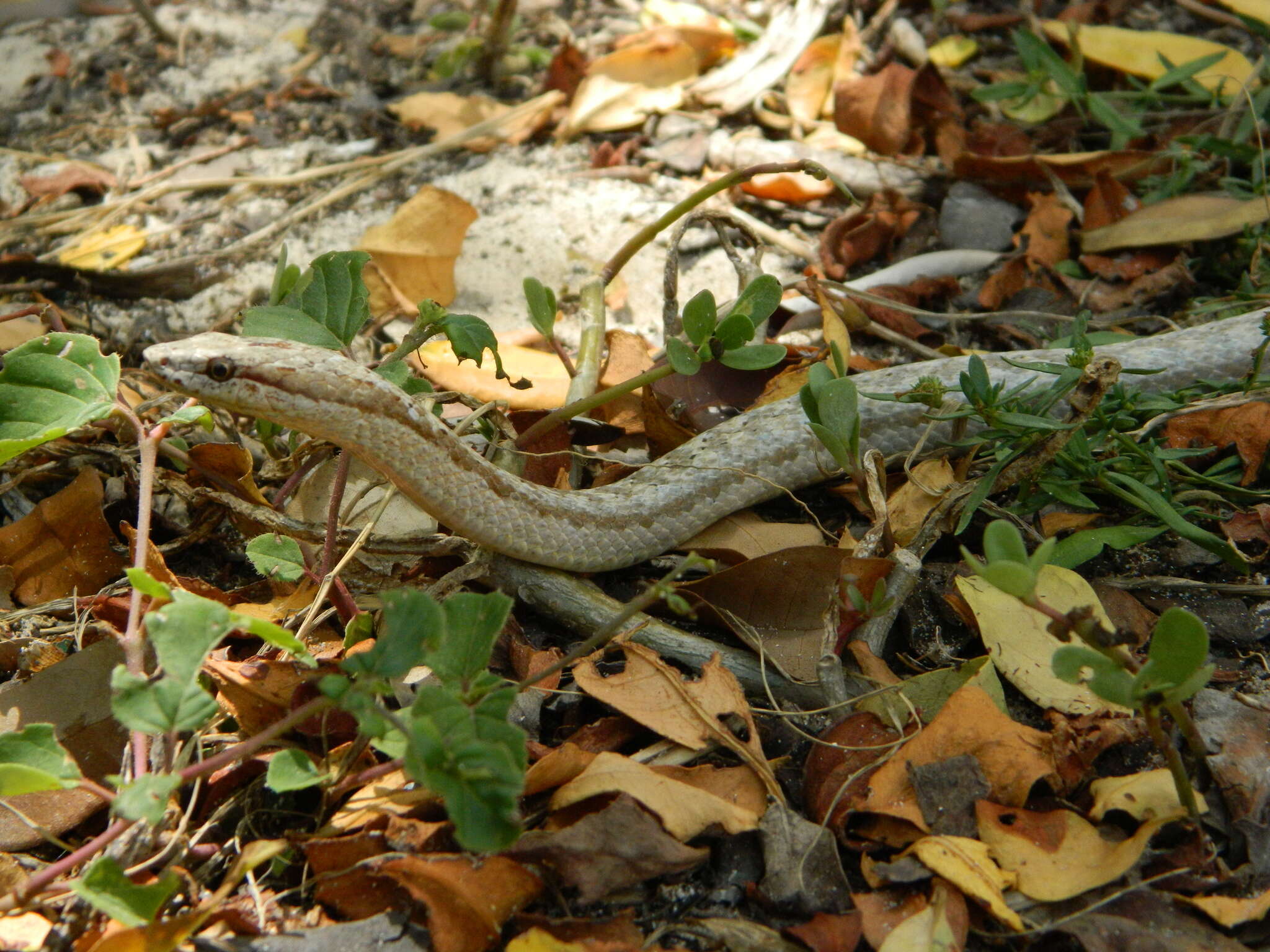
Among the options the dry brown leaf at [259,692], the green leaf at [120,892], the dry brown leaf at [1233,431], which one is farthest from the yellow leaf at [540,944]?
the dry brown leaf at [1233,431]

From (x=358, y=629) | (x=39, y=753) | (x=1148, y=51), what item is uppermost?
(x=1148, y=51)

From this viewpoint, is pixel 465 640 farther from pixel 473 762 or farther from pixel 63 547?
pixel 63 547

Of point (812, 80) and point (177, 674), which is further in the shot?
point (812, 80)

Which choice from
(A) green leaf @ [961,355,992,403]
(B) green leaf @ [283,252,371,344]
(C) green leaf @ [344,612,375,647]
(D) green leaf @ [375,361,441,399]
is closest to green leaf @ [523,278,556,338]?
(D) green leaf @ [375,361,441,399]

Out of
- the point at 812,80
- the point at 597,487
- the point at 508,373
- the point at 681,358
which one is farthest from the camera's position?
the point at 812,80

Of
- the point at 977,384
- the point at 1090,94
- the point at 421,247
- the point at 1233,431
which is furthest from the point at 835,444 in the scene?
the point at 1090,94

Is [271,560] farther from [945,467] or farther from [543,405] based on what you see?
[945,467]
